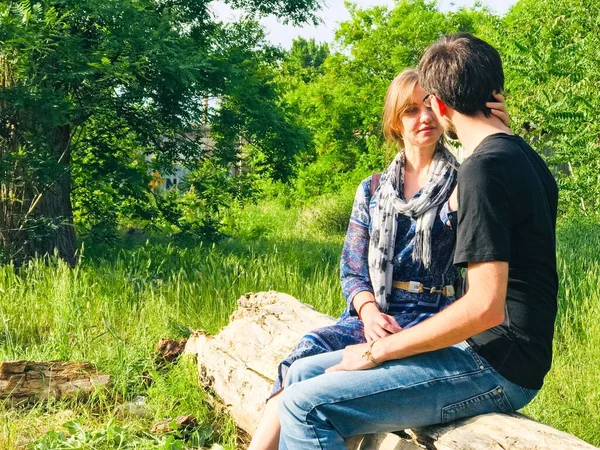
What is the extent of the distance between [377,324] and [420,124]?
0.89 meters

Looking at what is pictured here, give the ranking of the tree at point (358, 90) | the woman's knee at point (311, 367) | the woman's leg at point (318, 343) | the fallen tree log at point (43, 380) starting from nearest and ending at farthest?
the woman's knee at point (311, 367) → the woman's leg at point (318, 343) → the fallen tree log at point (43, 380) → the tree at point (358, 90)

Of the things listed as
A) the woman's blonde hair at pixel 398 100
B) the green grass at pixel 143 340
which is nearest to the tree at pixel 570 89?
the green grass at pixel 143 340

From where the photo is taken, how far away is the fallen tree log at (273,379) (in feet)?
7.79

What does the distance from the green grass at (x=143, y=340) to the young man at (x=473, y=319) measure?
64.4 inches

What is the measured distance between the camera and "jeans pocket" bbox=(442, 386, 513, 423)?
240 centimetres

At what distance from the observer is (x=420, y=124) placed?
125 inches

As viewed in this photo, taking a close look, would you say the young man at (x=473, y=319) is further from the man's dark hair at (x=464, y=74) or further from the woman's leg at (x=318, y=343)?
the woman's leg at (x=318, y=343)

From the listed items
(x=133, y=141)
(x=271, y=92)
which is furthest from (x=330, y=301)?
(x=271, y=92)

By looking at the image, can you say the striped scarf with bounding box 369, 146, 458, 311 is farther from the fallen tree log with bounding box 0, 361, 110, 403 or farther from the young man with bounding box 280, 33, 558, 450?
the fallen tree log with bounding box 0, 361, 110, 403

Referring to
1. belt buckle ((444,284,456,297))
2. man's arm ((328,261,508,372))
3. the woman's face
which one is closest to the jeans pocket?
man's arm ((328,261,508,372))

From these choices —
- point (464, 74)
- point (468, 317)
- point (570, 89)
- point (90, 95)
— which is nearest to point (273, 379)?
point (468, 317)

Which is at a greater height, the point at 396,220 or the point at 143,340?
the point at 396,220

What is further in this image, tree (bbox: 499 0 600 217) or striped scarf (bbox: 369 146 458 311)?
tree (bbox: 499 0 600 217)

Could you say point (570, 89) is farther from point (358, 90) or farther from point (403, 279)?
point (358, 90)
